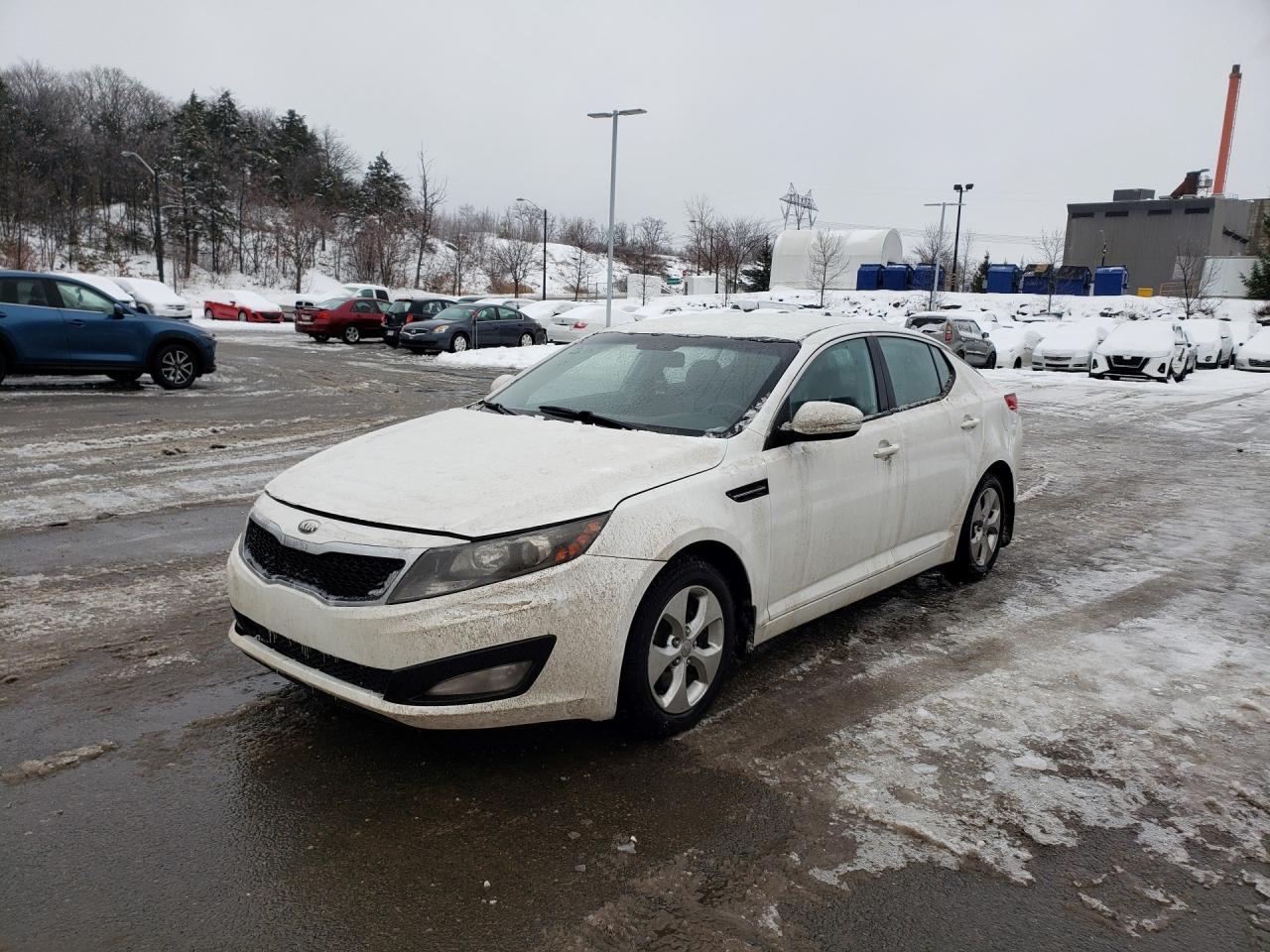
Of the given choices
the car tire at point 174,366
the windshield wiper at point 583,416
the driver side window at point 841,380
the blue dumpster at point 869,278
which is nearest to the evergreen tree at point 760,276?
the blue dumpster at point 869,278

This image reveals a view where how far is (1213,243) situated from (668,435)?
9243 cm

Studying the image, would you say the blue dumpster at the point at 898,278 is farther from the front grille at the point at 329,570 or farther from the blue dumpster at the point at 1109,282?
the front grille at the point at 329,570

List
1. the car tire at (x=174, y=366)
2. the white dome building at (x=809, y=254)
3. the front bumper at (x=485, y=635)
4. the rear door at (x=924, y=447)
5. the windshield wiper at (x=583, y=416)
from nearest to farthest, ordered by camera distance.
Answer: the front bumper at (x=485, y=635), the windshield wiper at (x=583, y=416), the rear door at (x=924, y=447), the car tire at (x=174, y=366), the white dome building at (x=809, y=254)

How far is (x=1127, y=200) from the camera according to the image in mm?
86188

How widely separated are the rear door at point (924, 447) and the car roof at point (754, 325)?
0.21m

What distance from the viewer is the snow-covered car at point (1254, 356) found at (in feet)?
91.2

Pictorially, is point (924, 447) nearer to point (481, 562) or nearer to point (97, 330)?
point (481, 562)

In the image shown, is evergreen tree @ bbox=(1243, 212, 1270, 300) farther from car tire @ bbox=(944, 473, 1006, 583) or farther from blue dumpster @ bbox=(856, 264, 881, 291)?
car tire @ bbox=(944, 473, 1006, 583)

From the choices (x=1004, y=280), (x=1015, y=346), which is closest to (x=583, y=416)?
(x=1015, y=346)

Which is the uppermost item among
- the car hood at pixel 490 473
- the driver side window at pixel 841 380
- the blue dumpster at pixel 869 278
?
the blue dumpster at pixel 869 278

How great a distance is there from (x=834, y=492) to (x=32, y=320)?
43.5ft

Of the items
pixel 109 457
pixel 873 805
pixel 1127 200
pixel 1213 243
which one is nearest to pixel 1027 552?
pixel 873 805

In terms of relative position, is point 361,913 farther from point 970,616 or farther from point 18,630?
point 970,616

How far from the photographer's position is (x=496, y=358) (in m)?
24.8
